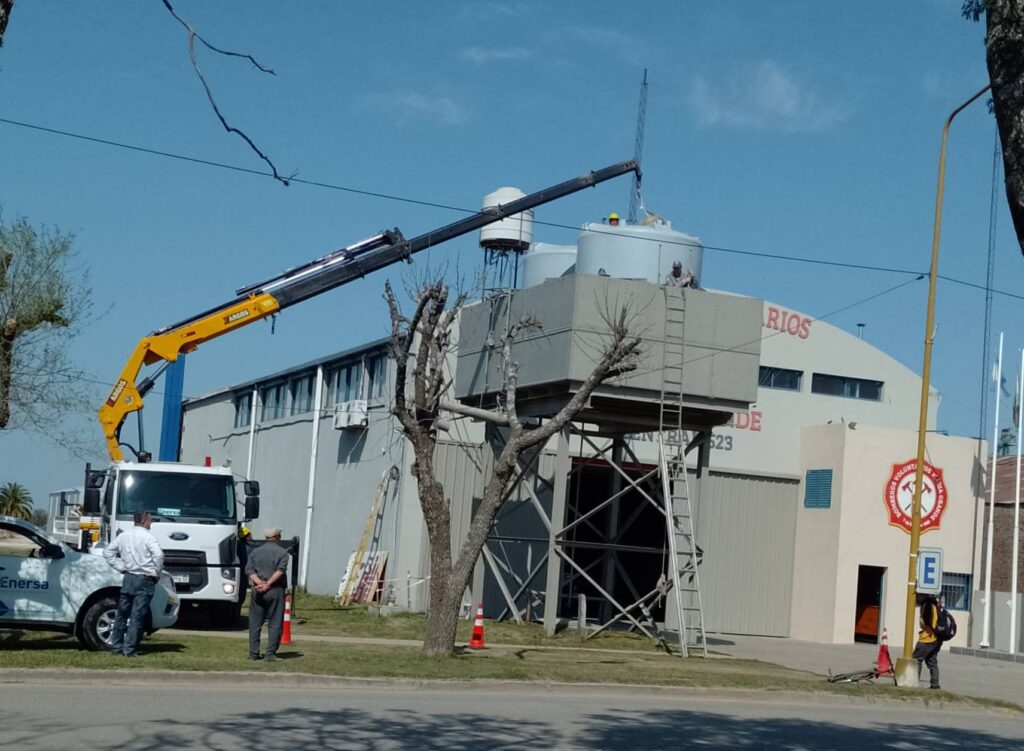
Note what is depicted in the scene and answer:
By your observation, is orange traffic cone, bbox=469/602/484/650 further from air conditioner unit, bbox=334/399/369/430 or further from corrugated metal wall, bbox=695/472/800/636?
air conditioner unit, bbox=334/399/369/430

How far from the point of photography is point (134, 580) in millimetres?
17312

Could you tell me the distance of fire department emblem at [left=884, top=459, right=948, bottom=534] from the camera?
36062mm

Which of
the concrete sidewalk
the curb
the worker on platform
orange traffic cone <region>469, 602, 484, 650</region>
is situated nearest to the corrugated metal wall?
the concrete sidewalk

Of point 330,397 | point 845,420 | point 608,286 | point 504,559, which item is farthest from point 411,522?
point 845,420

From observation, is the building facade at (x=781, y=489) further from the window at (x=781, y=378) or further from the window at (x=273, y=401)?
the window at (x=273, y=401)

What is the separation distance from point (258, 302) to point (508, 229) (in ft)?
30.8

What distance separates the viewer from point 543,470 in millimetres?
34938

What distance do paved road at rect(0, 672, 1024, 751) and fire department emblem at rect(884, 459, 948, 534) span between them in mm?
17638

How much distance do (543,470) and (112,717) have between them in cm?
2289

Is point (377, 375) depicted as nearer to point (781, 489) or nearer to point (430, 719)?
point (781, 489)

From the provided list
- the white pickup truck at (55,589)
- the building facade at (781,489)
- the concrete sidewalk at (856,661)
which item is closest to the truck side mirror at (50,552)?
the white pickup truck at (55,589)

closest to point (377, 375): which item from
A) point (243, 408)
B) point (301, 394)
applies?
point (301, 394)

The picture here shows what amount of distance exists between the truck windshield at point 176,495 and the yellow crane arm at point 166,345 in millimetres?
4603

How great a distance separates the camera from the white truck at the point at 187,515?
904 inches
